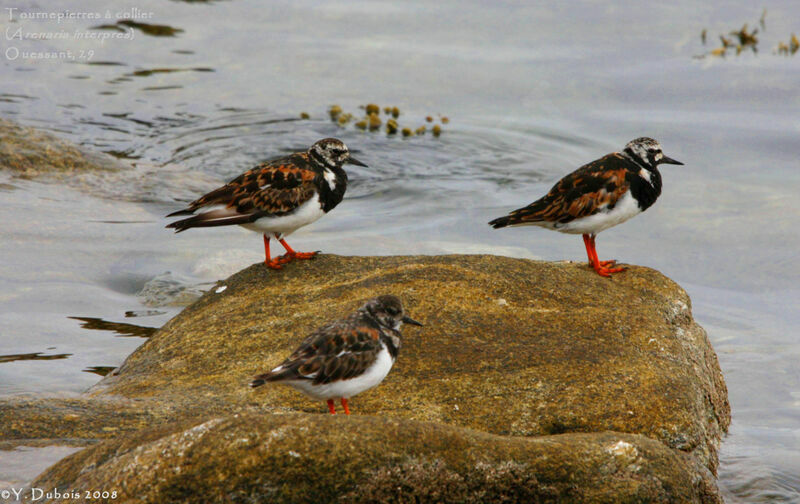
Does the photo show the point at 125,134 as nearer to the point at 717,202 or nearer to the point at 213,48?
the point at 213,48

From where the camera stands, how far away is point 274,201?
8.54m

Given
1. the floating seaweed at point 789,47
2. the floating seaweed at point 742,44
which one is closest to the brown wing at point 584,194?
the floating seaweed at point 742,44

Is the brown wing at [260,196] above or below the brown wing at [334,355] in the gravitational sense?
above

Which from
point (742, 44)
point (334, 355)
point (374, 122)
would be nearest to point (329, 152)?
point (334, 355)

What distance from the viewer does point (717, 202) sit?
1441 cm

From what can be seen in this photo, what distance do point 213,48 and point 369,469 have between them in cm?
1774

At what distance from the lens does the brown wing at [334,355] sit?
5695 millimetres

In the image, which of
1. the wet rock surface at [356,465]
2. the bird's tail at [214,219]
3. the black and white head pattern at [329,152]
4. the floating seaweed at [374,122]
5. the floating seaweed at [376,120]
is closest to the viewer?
the wet rock surface at [356,465]

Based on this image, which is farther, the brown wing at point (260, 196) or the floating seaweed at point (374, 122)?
the floating seaweed at point (374, 122)

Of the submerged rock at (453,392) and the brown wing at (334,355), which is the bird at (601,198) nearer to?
the submerged rock at (453,392)

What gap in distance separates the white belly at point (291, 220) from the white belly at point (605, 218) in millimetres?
2299

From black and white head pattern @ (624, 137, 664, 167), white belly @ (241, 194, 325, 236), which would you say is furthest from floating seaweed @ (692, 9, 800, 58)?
white belly @ (241, 194, 325, 236)

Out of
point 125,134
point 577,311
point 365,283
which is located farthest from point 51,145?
point 577,311

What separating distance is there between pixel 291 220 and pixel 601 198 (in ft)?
9.73
